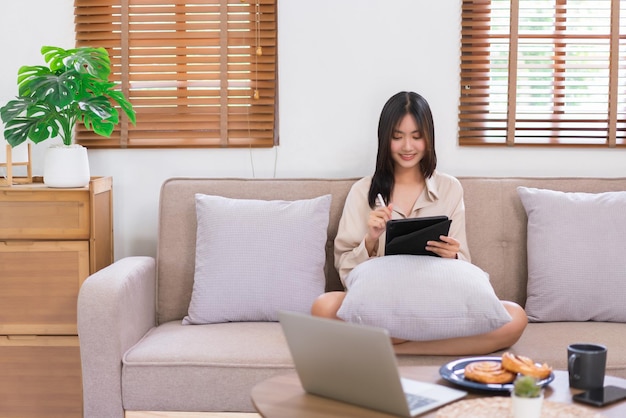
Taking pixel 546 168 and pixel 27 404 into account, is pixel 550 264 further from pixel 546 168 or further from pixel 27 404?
pixel 27 404

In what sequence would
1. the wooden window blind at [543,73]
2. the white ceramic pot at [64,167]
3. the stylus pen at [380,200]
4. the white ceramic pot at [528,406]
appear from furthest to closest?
the wooden window blind at [543,73] → the white ceramic pot at [64,167] → the stylus pen at [380,200] → the white ceramic pot at [528,406]

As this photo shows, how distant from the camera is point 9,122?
9.52 feet

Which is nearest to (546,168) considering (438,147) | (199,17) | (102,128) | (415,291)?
(438,147)

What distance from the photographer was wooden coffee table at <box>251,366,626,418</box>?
162cm

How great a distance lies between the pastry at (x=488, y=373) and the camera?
5.74 feet

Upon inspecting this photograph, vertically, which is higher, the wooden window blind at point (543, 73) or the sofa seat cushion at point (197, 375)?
the wooden window blind at point (543, 73)

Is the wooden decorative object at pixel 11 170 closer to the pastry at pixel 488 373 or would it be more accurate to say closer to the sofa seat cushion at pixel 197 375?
the sofa seat cushion at pixel 197 375

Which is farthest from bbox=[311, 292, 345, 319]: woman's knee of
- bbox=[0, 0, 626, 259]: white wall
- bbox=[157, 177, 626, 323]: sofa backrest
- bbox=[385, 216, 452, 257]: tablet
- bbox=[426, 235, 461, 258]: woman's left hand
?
bbox=[0, 0, 626, 259]: white wall

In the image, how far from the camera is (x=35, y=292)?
2.88 m

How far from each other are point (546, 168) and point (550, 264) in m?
0.62

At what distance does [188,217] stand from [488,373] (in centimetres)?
152

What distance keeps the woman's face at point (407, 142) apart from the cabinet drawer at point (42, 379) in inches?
52.3

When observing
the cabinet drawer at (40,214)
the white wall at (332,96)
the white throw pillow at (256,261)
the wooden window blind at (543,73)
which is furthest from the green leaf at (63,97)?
the wooden window blind at (543,73)

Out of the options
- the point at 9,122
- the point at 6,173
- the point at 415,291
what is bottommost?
the point at 415,291
